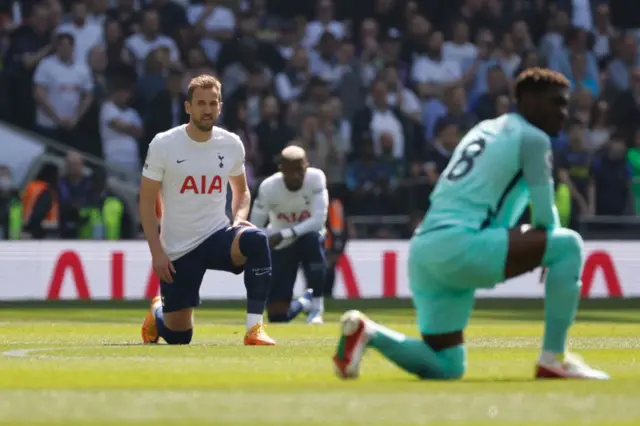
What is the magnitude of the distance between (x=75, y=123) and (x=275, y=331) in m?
10.8

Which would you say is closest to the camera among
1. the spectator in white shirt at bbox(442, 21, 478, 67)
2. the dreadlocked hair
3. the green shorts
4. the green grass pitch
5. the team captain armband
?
the green grass pitch

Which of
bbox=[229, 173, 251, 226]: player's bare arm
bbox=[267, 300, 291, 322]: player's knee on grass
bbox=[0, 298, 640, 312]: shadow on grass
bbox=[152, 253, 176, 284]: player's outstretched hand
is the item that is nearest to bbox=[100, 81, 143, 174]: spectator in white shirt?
bbox=[0, 298, 640, 312]: shadow on grass

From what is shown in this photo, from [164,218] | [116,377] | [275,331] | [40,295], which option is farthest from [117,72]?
[116,377]

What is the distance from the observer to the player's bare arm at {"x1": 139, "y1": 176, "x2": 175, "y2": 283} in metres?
11.9

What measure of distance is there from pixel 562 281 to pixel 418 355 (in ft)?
2.83

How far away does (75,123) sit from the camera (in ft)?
82.4

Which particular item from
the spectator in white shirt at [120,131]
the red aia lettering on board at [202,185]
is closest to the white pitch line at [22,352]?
the red aia lettering on board at [202,185]

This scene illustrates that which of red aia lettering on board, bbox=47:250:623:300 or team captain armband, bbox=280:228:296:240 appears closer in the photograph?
team captain armband, bbox=280:228:296:240

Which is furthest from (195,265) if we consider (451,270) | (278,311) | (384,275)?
(384,275)

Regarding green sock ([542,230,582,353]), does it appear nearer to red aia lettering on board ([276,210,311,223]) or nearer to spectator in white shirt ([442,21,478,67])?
red aia lettering on board ([276,210,311,223])

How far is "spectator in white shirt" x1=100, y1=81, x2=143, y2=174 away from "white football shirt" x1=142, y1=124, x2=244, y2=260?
1286cm

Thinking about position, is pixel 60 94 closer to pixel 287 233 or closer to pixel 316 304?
pixel 287 233

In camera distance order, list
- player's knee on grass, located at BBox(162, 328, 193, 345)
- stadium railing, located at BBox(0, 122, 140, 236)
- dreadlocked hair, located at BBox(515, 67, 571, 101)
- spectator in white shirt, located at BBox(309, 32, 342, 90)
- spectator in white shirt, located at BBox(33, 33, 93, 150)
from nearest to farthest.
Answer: dreadlocked hair, located at BBox(515, 67, 571, 101)
player's knee on grass, located at BBox(162, 328, 193, 345)
stadium railing, located at BBox(0, 122, 140, 236)
spectator in white shirt, located at BBox(33, 33, 93, 150)
spectator in white shirt, located at BBox(309, 32, 342, 90)

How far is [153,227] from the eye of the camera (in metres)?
12.0
